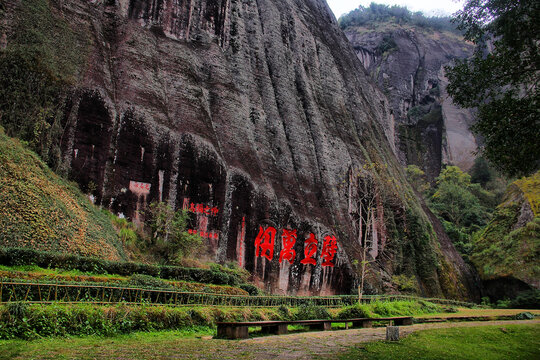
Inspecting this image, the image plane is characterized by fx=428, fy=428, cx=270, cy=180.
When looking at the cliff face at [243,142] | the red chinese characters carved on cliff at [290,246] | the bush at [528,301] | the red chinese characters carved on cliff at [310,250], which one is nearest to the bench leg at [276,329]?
the cliff face at [243,142]

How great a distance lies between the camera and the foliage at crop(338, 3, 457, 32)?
2595 inches

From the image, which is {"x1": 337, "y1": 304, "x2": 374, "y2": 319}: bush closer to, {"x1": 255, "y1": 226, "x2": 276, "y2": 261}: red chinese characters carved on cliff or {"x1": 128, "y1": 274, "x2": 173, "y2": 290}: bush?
{"x1": 128, "y1": 274, "x2": 173, "y2": 290}: bush

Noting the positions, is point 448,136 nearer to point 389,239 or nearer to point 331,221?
point 389,239

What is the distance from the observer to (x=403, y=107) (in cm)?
5384

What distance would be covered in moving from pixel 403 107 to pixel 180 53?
38.7 m

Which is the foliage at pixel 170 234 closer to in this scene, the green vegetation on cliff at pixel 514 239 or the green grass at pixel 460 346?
the green grass at pixel 460 346

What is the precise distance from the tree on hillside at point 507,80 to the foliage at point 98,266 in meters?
8.99

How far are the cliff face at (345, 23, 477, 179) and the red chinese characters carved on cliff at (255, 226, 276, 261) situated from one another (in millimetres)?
33145

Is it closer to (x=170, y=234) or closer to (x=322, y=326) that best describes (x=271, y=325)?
(x=322, y=326)

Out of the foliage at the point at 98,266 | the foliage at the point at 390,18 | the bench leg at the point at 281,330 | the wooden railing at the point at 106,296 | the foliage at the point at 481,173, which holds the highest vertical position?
the foliage at the point at 390,18

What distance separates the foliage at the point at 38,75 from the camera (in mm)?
15156

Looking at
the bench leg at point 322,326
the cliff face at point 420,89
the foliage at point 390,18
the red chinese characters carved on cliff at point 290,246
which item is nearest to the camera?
the bench leg at point 322,326

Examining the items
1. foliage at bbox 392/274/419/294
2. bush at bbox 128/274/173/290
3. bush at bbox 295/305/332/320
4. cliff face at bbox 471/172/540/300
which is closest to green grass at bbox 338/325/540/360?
A: bush at bbox 295/305/332/320

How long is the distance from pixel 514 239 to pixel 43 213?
89.5 feet
